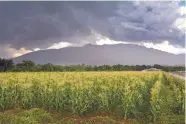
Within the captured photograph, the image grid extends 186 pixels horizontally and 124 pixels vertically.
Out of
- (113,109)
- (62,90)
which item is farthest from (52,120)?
(113,109)

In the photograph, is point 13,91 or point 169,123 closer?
point 169,123

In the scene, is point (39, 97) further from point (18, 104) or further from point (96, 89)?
A: point (96, 89)

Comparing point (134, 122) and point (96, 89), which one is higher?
point (96, 89)

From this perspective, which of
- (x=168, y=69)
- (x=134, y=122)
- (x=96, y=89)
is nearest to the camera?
(x=134, y=122)

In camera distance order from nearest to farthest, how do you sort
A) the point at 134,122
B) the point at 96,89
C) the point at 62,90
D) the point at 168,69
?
the point at 134,122 < the point at 62,90 < the point at 96,89 < the point at 168,69

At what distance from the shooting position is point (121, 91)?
48.2ft

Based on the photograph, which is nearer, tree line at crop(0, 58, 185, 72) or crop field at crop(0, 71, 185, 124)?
crop field at crop(0, 71, 185, 124)

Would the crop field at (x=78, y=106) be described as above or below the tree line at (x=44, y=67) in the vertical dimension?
below

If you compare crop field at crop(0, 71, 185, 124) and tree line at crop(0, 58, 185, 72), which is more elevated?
tree line at crop(0, 58, 185, 72)

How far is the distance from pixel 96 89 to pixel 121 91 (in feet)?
3.47

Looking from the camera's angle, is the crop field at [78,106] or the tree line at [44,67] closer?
the crop field at [78,106]

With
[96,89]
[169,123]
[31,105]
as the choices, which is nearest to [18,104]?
[31,105]

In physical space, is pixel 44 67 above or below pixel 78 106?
above

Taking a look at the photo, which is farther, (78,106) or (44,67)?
(44,67)
